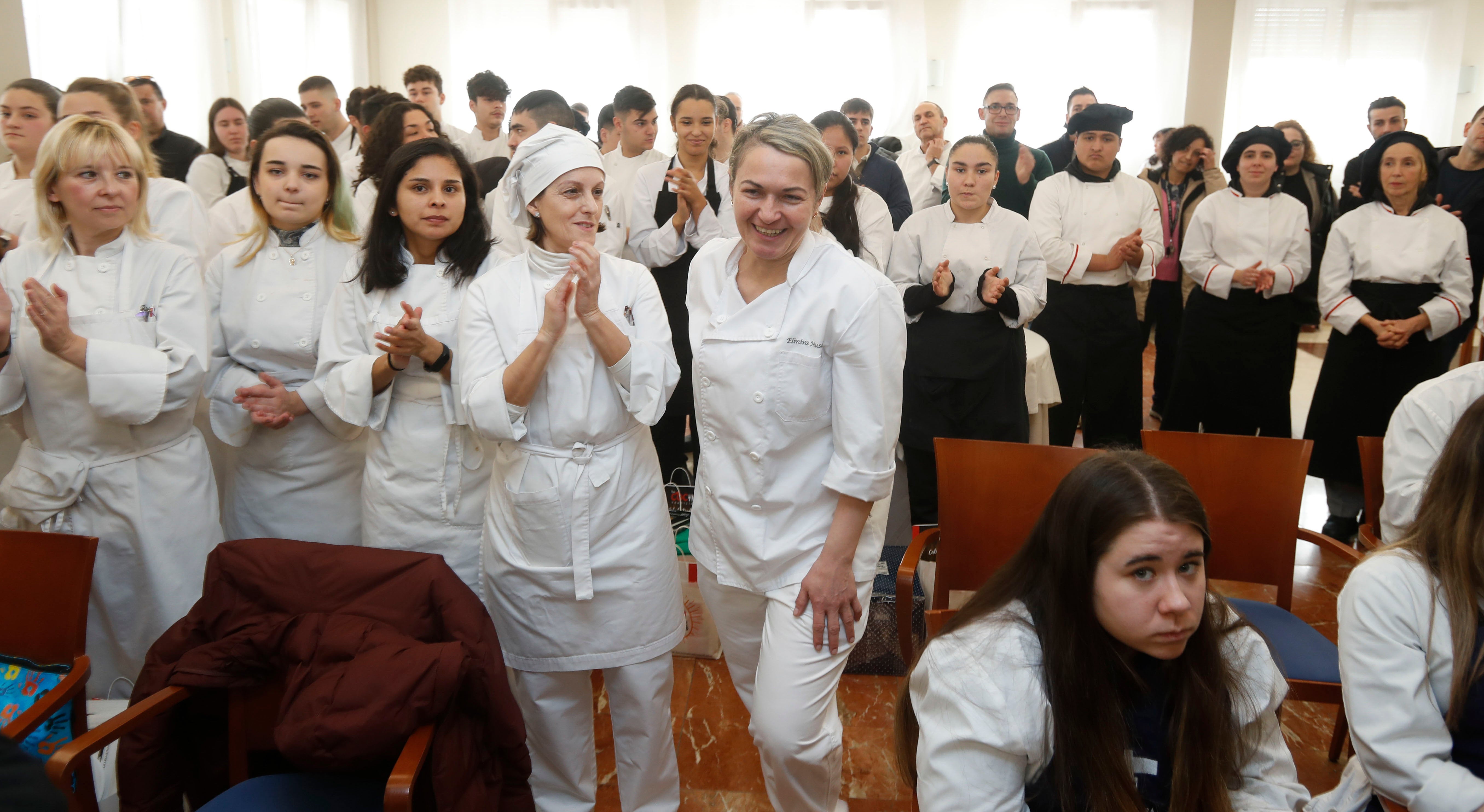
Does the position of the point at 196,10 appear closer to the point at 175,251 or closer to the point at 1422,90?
the point at 175,251

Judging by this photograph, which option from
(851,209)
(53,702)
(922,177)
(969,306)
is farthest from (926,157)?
(53,702)

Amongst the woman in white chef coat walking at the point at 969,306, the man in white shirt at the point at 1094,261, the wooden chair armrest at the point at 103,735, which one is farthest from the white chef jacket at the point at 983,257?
the wooden chair armrest at the point at 103,735

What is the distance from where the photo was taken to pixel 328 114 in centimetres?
531

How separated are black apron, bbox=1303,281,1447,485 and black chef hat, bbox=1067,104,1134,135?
3.99ft

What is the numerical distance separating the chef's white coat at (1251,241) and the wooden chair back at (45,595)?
440 centimetres

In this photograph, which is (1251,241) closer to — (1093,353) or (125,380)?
(1093,353)

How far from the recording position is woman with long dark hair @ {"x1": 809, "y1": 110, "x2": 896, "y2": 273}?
3.64m

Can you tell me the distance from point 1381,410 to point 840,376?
337 cm

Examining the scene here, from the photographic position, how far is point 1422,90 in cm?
915

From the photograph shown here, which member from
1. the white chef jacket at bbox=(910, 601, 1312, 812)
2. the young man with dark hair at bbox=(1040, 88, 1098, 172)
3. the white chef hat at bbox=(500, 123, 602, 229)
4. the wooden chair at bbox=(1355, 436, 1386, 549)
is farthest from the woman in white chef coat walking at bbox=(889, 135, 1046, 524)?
the young man with dark hair at bbox=(1040, 88, 1098, 172)

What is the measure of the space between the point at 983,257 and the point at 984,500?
130cm

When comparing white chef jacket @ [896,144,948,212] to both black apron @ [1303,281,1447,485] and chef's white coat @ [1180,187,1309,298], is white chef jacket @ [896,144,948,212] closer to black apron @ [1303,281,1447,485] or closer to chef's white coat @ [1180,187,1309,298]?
chef's white coat @ [1180,187,1309,298]

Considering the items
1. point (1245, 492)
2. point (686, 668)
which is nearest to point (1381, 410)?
point (1245, 492)

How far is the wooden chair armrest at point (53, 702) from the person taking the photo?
5.49 ft
